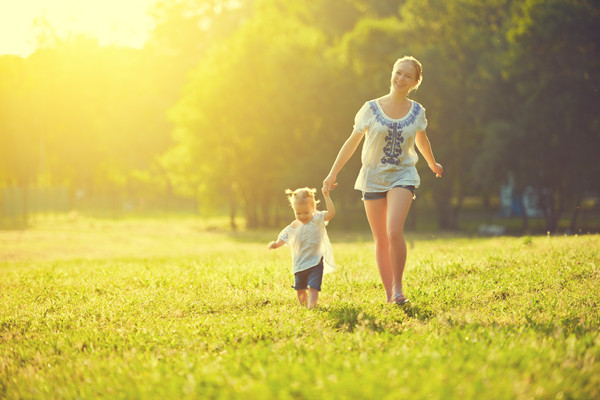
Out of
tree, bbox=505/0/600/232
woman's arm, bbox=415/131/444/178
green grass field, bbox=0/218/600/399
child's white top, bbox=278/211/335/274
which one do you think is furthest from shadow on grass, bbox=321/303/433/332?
tree, bbox=505/0/600/232

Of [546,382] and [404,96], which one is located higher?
[404,96]

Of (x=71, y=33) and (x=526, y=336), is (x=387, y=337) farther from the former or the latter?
(x=71, y=33)

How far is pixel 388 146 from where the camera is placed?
632cm

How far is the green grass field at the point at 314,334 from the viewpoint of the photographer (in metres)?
3.63

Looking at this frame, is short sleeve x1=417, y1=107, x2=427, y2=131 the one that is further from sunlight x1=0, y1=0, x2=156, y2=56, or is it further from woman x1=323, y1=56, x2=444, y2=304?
sunlight x1=0, y1=0, x2=156, y2=56

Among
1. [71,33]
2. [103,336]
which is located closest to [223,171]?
[71,33]

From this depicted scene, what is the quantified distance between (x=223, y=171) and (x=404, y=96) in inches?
1138

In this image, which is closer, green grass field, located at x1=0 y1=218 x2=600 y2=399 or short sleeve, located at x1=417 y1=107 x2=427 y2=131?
green grass field, located at x1=0 y1=218 x2=600 y2=399

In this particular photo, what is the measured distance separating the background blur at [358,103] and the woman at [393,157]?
15835 mm

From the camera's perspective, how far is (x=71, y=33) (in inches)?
1833

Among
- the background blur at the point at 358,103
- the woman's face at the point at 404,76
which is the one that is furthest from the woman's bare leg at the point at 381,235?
the background blur at the point at 358,103

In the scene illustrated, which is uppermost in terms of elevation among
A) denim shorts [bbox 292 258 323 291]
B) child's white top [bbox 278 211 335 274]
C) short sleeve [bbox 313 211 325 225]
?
short sleeve [bbox 313 211 325 225]

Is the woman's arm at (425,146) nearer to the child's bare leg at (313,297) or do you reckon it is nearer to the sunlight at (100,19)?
the child's bare leg at (313,297)

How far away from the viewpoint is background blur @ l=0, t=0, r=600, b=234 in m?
26.2
